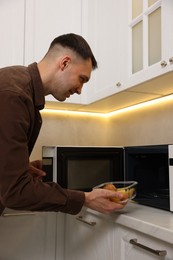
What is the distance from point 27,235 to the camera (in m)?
1.41

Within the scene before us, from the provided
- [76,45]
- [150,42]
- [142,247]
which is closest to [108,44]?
[150,42]

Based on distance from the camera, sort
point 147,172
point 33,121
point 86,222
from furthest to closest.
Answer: point 147,172 < point 86,222 < point 33,121

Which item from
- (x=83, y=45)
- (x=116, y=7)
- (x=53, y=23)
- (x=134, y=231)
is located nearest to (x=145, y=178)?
(x=134, y=231)

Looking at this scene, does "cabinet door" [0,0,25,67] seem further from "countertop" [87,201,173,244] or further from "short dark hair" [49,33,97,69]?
"countertop" [87,201,173,244]

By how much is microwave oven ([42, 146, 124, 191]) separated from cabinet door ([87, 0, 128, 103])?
293mm

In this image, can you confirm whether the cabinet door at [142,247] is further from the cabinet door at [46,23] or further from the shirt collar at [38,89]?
the cabinet door at [46,23]

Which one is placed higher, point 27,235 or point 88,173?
point 88,173

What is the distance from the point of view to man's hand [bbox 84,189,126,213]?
998mm

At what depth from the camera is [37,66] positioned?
1.08 m

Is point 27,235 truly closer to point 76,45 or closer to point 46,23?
point 76,45

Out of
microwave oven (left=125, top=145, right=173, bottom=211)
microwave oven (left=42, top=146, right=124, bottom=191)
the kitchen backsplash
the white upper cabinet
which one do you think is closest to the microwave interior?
microwave oven (left=42, top=146, right=124, bottom=191)

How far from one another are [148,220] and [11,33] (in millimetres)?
1122

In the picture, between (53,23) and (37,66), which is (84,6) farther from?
(37,66)

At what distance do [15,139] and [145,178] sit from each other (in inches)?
26.7
